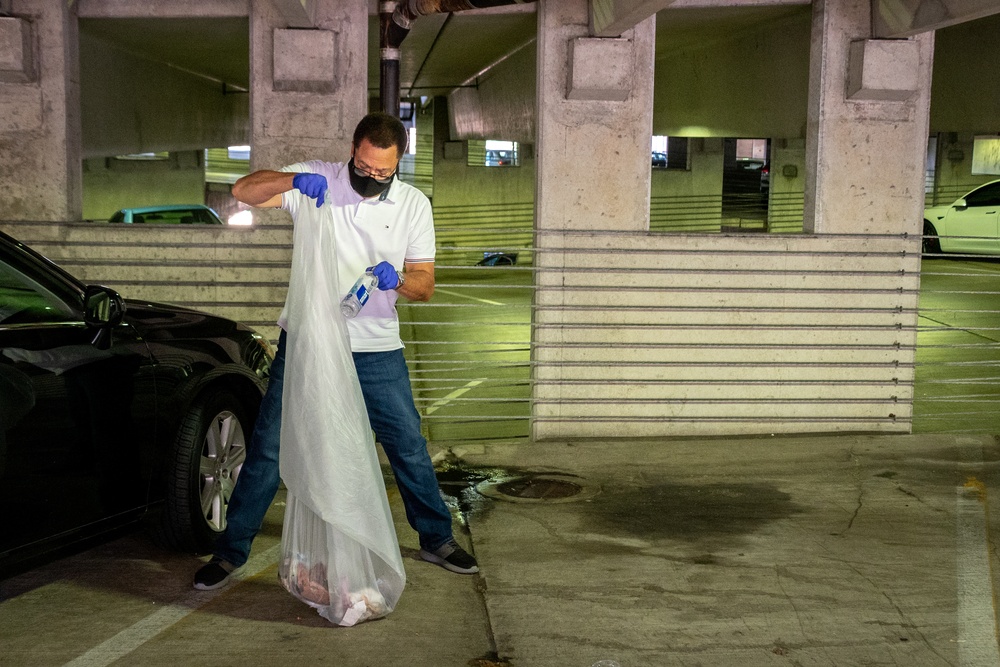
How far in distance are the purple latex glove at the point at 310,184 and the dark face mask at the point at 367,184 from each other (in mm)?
246

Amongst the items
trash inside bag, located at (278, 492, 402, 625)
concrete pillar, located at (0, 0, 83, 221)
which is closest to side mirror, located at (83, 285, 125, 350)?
trash inside bag, located at (278, 492, 402, 625)

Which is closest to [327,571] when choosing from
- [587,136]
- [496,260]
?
[587,136]

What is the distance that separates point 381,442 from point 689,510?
218 centimetres

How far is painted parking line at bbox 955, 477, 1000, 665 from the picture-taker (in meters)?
4.17

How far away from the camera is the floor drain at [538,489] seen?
6363 millimetres

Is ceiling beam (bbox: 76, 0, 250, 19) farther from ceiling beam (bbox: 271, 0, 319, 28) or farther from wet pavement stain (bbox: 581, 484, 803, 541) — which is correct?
wet pavement stain (bbox: 581, 484, 803, 541)

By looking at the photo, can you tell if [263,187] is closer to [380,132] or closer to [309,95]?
[380,132]

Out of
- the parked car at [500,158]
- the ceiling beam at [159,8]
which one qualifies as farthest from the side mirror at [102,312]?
the parked car at [500,158]

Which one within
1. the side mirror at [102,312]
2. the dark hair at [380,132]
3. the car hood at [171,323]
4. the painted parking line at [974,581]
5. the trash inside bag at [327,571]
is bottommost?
the painted parking line at [974,581]

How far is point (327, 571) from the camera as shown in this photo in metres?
4.23

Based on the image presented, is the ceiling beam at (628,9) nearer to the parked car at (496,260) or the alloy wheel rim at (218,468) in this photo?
the alloy wheel rim at (218,468)

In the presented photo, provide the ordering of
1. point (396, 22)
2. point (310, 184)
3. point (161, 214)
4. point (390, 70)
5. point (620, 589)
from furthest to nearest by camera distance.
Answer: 1. point (161, 214)
2. point (390, 70)
3. point (396, 22)
4. point (620, 589)
5. point (310, 184)

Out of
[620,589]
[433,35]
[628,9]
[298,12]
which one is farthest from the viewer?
[433,35]

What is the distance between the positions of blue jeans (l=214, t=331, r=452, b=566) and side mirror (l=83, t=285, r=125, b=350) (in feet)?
2.27
